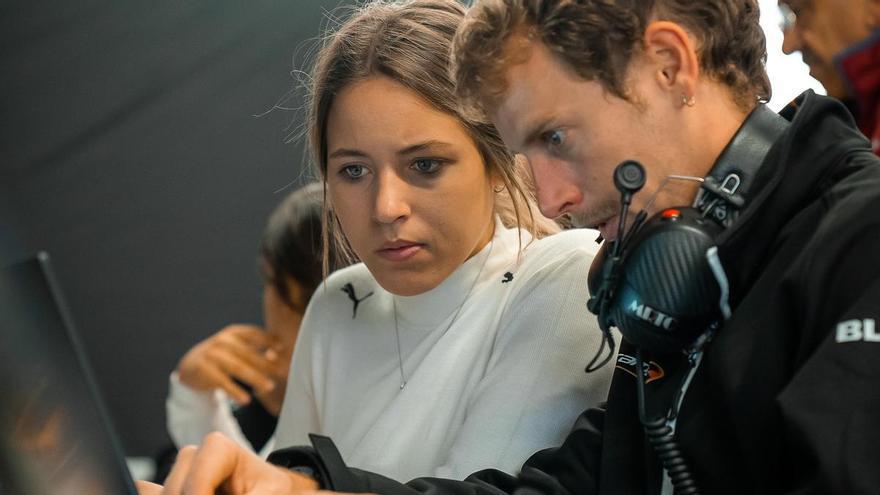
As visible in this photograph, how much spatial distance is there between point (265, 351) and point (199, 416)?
19 cm

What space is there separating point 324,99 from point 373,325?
35 cm

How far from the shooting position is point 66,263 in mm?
3180

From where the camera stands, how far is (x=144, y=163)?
3078 mm

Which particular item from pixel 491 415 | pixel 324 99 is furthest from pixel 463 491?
pixel 324 99

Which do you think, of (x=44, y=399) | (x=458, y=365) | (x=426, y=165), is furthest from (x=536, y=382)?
(x=44, y=399)

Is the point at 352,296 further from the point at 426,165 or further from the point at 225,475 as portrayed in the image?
the point at 225,475

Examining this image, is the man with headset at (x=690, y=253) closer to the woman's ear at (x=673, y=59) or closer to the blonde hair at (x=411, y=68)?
the woman's ear at (x=673, y=59)

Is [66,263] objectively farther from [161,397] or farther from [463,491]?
[463,491]

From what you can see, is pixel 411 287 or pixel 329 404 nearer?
pixel 411 287

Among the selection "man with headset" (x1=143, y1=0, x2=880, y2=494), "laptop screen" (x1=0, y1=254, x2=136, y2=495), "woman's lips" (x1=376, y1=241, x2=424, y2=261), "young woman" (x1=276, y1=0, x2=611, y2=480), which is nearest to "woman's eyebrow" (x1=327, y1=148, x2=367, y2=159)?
"young woman" (x1=276, y1=0, x2=611, y2=480)

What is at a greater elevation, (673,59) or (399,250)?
(673,59)

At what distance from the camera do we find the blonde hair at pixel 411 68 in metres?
1.44

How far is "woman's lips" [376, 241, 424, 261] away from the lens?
146cm

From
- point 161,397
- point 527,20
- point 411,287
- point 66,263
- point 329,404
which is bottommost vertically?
point 161,397
